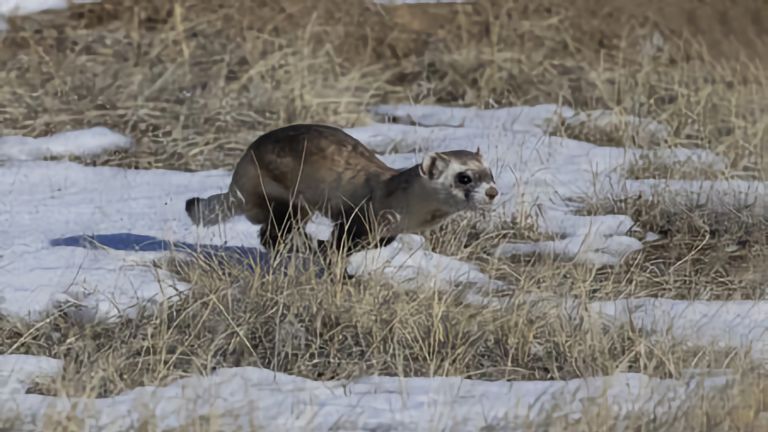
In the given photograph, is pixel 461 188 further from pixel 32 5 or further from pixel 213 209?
pixel 32 5

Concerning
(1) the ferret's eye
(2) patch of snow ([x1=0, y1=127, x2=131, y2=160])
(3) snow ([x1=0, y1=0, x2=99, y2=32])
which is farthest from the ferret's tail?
(3) snow ([x1=0, y1=0, x2=99, y2=32])

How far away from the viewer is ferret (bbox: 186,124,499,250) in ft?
22.0

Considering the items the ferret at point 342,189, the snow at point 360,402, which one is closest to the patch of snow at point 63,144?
the ferret at point 342,189

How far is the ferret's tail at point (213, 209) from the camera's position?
24.1ft

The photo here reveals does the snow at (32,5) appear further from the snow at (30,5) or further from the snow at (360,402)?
the snow at (360,402)

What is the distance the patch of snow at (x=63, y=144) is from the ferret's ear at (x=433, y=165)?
366 cm

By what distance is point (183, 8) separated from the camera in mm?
12938

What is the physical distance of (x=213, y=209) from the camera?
7.46 m

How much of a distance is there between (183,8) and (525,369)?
813cm

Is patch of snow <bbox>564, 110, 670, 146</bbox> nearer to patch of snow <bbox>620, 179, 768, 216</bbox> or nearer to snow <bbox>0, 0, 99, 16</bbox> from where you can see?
patch of snow <bbox>620, 179, 768, 216</bbox>

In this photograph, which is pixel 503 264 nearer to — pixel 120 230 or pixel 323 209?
pixel 323 209

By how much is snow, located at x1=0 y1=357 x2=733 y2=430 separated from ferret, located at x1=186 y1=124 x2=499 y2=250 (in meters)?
1.44


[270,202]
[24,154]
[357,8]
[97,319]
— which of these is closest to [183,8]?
[357,8]

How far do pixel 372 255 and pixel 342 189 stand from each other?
0.58m
